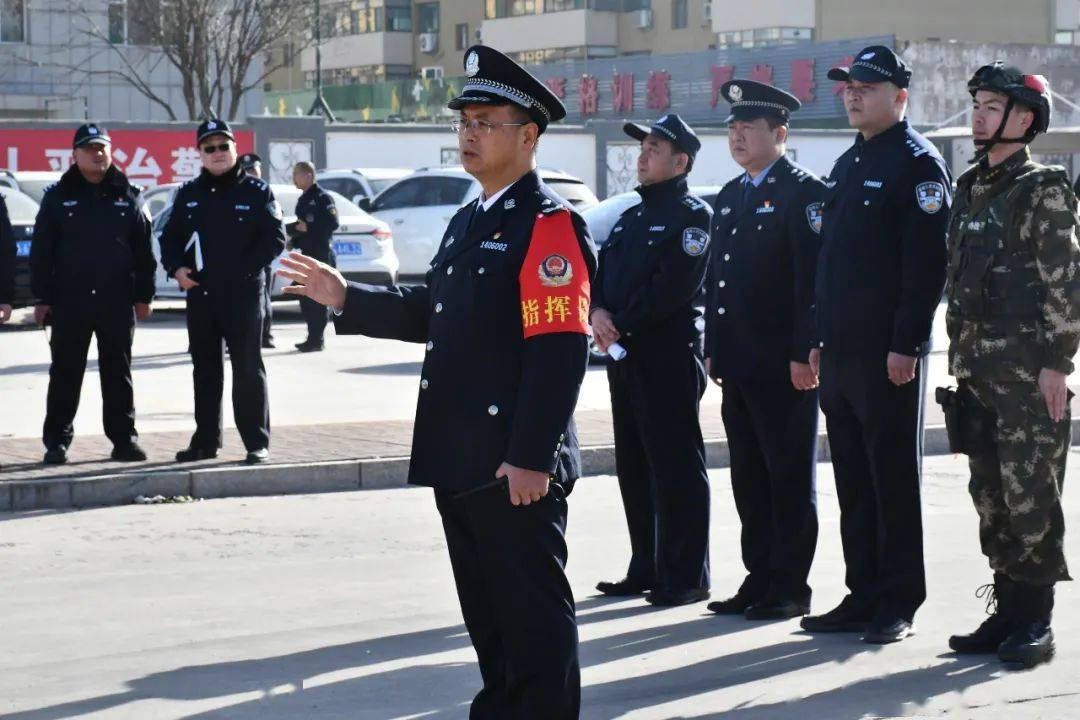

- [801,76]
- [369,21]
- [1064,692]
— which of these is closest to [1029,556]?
[1064,692]

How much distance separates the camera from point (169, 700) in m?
5.67

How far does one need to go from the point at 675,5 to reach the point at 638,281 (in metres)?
63.2

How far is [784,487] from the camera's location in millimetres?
6953

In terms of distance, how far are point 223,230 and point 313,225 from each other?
7.34 m

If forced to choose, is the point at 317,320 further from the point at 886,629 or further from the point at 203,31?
the point at 203,31

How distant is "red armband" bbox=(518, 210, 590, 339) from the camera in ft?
15.0

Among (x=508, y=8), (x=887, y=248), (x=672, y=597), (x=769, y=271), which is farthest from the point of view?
(x=508, y=8)

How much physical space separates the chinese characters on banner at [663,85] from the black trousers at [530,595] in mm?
40877

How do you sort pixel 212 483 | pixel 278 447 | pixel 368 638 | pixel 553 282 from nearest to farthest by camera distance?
pixel 553 282
pixel 368 638
pixel 212 483
pixel 278 447

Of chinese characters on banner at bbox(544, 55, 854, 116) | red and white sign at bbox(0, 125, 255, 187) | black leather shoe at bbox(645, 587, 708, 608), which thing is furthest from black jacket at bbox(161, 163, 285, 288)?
chinese characters on banner at bbox(544, 55, 854, 116)

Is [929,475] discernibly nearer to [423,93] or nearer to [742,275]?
[742,275]

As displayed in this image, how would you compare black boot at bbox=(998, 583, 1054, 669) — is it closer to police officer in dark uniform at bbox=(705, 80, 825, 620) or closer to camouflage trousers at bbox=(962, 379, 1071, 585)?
camouflage trousers at bbox=(962, 379, 1071, 585)

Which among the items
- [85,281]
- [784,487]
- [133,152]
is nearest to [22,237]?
[85,281]

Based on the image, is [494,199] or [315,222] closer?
[494,199]
